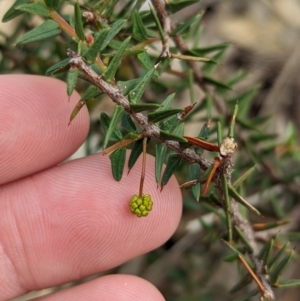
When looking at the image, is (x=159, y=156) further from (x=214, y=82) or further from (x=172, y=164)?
(x=214, y=82)

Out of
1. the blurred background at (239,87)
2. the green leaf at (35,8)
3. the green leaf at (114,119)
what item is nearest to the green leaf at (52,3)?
the green leaf at (35,8)

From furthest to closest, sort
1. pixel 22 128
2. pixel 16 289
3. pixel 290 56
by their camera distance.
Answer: pixel 290 56
pixel 16 289
pixel 22 128

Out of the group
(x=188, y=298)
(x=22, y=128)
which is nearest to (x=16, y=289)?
(x=22, y=128)

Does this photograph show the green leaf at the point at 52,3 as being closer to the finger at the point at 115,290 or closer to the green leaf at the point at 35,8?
the green leaf at the point at 35,8

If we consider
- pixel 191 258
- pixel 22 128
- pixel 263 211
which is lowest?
pixel 191 258

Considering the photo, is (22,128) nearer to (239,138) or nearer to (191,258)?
(239,138)

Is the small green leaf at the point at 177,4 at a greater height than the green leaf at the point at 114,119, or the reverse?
the small green leaf at the point at 177,4

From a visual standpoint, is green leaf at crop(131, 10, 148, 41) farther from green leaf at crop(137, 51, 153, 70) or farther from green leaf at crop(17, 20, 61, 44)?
green leaf at crop(17, 20, 61, 44)
